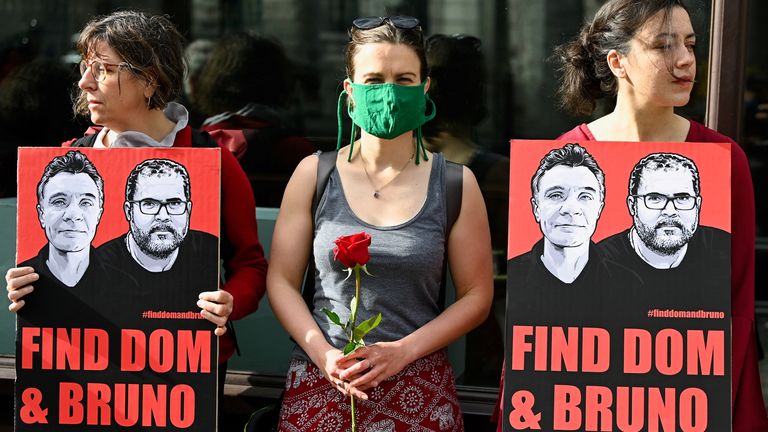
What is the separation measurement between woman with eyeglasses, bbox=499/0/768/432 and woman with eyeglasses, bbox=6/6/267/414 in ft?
2.56

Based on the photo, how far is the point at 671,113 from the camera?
273 cm

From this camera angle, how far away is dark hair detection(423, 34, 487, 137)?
3.83m

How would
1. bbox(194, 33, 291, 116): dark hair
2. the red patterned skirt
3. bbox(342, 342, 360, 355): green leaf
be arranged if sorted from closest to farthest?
bbox(342, 342, 360, 355): green leaf < the red patterned skirt < bbox(194, 33, 291, 116): dark hair

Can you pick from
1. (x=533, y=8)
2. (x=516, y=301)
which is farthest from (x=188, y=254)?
(x=533, y=8)

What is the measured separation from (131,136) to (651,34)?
4.40 feet

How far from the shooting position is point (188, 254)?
2729 millimetres

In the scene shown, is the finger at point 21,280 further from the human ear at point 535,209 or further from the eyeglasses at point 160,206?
the human ear at point 535,209

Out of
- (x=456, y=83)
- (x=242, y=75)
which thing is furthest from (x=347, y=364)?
(x=242, y=75)

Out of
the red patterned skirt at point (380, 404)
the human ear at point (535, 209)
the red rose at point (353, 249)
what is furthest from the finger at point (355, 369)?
the human ear at point (535, 209)

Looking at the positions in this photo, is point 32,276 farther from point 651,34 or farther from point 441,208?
point 651,34

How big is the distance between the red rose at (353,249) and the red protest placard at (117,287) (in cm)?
35

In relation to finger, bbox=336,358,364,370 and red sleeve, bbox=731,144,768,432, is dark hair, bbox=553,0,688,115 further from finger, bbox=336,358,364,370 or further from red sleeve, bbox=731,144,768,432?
finger, bbox=336,358,364,370

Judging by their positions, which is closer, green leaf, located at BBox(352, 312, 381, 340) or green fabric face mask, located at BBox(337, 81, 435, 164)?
green leaf, located at BBox(352, 312, 381, 340)

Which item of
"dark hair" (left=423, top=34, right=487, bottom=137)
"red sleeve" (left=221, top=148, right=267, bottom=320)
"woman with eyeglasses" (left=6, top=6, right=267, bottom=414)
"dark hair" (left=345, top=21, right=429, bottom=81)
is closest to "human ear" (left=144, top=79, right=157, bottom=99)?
"woman with eyeglasses" (left=6, top=6, right=267, bottom=414)
